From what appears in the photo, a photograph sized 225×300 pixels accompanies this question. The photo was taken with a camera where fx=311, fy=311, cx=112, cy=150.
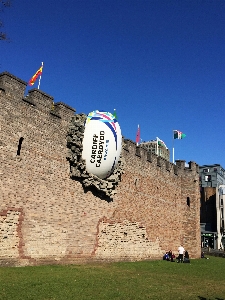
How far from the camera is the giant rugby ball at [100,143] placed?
49.2ft

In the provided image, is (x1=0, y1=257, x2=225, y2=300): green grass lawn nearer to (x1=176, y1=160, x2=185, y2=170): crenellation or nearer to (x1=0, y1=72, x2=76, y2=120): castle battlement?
(x1=0, y1=72, x2=76, y2=120): castle battlement

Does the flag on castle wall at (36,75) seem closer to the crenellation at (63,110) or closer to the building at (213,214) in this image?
the crenellation at (63,110)

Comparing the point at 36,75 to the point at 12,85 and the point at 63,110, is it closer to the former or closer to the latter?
the point at 63,110

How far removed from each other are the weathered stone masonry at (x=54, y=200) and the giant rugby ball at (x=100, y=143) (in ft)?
3.08

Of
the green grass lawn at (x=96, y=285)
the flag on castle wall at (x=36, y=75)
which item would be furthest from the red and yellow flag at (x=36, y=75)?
the green grass lawn at (x=96, y=285)

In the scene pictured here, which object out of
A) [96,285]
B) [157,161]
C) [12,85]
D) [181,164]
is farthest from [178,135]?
[96,285]

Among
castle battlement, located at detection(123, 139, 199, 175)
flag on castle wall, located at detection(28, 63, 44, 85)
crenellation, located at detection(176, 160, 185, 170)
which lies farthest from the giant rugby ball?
crenellation, located at detection(176, 160, 185, 170)

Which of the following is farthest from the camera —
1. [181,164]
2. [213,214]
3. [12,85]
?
[213,214]

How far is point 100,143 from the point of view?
15.2 metres

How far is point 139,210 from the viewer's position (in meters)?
19.2

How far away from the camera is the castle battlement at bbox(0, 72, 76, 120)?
12453 millimetres

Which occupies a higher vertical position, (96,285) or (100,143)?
(100,143)

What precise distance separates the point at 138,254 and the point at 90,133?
8.21 m

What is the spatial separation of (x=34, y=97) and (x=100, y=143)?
378cm
